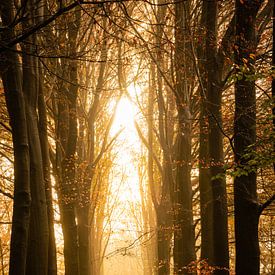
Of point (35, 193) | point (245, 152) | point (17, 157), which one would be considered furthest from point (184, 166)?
point (17, 157)

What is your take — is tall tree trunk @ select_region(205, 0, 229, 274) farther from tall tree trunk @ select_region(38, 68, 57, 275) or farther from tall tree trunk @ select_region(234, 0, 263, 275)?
tall tree trunk @ select_region(38, 68, 57, 275)

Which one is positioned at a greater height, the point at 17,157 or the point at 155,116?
the point at 155,116

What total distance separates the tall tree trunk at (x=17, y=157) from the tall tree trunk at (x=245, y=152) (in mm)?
2803

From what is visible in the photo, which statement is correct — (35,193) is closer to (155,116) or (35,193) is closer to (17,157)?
(17,157)

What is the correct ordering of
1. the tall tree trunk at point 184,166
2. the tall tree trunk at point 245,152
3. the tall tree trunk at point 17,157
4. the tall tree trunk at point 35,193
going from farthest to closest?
the tall tree trunk at point 184,166, the tall tree trunk at point 35,193, the tall tree trunk at point 245,152, the tall tree trunk at point 17,157

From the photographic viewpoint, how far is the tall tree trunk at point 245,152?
5.86 m

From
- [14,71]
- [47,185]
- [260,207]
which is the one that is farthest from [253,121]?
[47,185]

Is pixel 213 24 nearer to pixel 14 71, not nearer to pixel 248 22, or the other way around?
pixel 248 22

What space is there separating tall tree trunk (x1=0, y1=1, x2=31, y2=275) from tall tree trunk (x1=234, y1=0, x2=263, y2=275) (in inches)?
110

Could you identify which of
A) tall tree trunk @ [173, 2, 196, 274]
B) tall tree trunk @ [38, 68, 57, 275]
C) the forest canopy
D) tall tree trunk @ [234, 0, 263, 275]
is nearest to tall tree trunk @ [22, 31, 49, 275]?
the forest canopy

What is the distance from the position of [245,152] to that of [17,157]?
315 centimetres

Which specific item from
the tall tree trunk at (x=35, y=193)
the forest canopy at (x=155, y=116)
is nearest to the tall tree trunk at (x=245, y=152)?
the forest canopy at (x=155, y=116)

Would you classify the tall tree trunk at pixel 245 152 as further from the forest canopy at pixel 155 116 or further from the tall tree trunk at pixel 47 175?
the tall tree trunk at pixel 47 175

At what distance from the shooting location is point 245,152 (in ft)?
20.0
